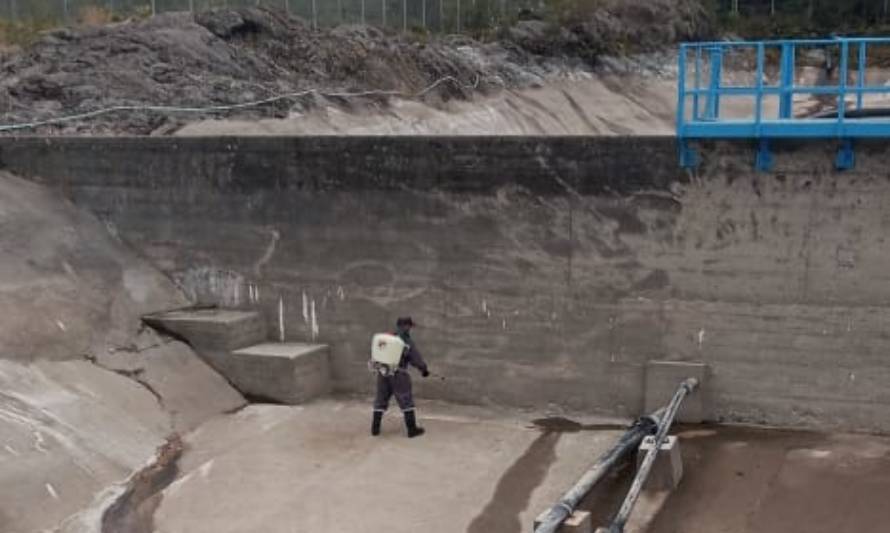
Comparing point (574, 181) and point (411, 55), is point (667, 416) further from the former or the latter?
point (411, 55)

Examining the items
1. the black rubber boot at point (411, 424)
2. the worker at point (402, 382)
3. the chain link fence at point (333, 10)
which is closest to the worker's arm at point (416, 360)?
the worker at point (402, 382)

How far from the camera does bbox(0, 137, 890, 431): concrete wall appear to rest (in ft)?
36.8

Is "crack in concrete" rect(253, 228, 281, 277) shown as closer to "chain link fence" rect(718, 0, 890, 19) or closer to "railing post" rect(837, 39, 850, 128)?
"railing post" rect(837, 39, 850, 128)

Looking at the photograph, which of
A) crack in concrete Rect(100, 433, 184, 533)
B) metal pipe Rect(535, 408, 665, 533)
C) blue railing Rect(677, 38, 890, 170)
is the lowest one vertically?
crack in concrete Rect(100, 433, 184, 533)

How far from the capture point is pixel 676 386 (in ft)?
38.3

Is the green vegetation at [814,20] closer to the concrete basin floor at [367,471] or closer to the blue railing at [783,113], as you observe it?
the blue railing at [783,113]

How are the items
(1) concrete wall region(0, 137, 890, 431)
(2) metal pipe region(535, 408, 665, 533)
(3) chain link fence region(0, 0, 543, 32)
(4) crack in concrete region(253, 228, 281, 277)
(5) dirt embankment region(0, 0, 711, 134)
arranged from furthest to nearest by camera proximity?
(3) chain link fence region(0, 0, 543, 32) < (5) dirt embankment region(0, 0, 711, 134) < (4) crack in concrete region(253, 228, 281, 277) < (1) concrete wall region(0, 137, 890, 431) < (2) metal pipe region(535, 408, 665, 533)

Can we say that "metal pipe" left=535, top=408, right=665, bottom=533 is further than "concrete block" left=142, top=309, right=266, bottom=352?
No

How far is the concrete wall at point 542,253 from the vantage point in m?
11.2

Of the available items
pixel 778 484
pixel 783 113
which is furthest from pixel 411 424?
pixel 783 113

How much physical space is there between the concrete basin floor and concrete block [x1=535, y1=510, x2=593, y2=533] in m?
0.93

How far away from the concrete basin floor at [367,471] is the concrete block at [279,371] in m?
0.24

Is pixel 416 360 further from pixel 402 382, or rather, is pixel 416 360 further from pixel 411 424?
pixel 411 424

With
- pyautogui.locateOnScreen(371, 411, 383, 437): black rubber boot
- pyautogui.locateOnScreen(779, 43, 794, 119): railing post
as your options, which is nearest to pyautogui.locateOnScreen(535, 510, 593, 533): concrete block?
pyautogui.locateOnScreen(371, 411, 383, 437): black rubber boot
